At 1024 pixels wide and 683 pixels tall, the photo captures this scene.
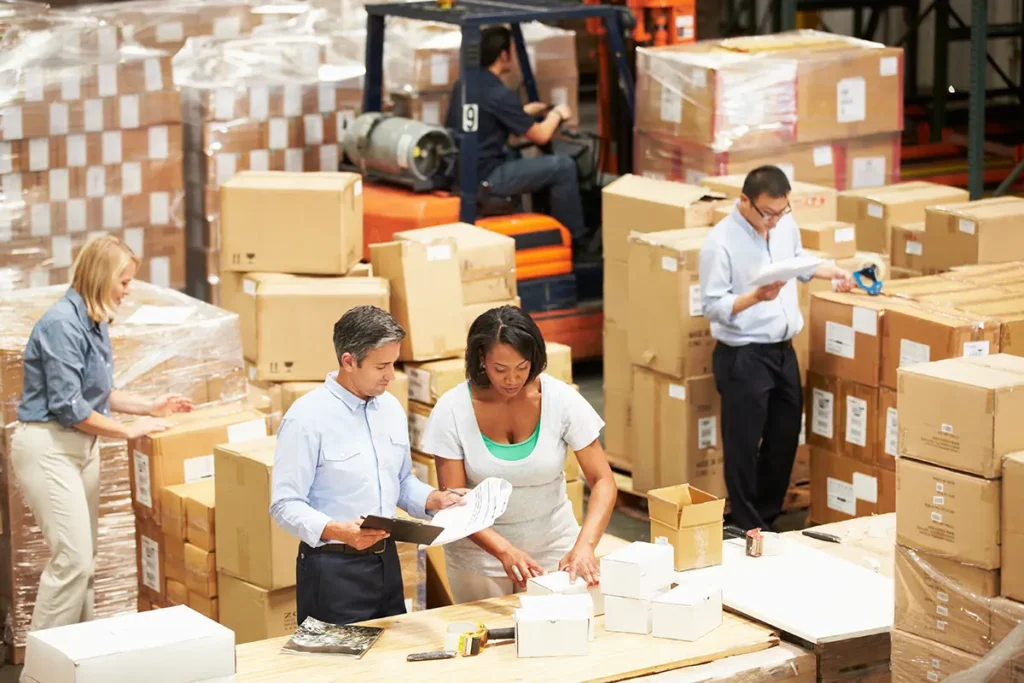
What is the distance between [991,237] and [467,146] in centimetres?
314

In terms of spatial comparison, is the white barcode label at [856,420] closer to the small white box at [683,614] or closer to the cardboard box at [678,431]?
the cardboard box at [678,431]

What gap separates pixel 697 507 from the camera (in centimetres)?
513

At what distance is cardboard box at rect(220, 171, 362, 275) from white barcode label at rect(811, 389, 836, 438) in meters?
2.33

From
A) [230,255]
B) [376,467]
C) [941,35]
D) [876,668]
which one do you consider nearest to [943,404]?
[876,668]

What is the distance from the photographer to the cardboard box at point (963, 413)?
14.4ft

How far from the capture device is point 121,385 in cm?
686

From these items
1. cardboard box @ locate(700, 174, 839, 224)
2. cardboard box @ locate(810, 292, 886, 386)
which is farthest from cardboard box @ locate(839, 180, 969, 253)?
cardboard box @ locate(810, 292, 886, 386)

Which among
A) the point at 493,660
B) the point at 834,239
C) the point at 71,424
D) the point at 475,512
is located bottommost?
the point at 493,660

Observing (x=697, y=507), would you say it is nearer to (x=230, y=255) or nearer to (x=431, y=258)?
(x=431, y=258)

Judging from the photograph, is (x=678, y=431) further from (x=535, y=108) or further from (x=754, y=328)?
(x=535, y=108)

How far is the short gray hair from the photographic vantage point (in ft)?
15.2

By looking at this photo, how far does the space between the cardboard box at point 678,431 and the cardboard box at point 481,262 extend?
862 mm

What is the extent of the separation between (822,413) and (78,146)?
4716mm

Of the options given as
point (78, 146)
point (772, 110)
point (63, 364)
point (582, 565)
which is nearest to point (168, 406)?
point (63, 364)
